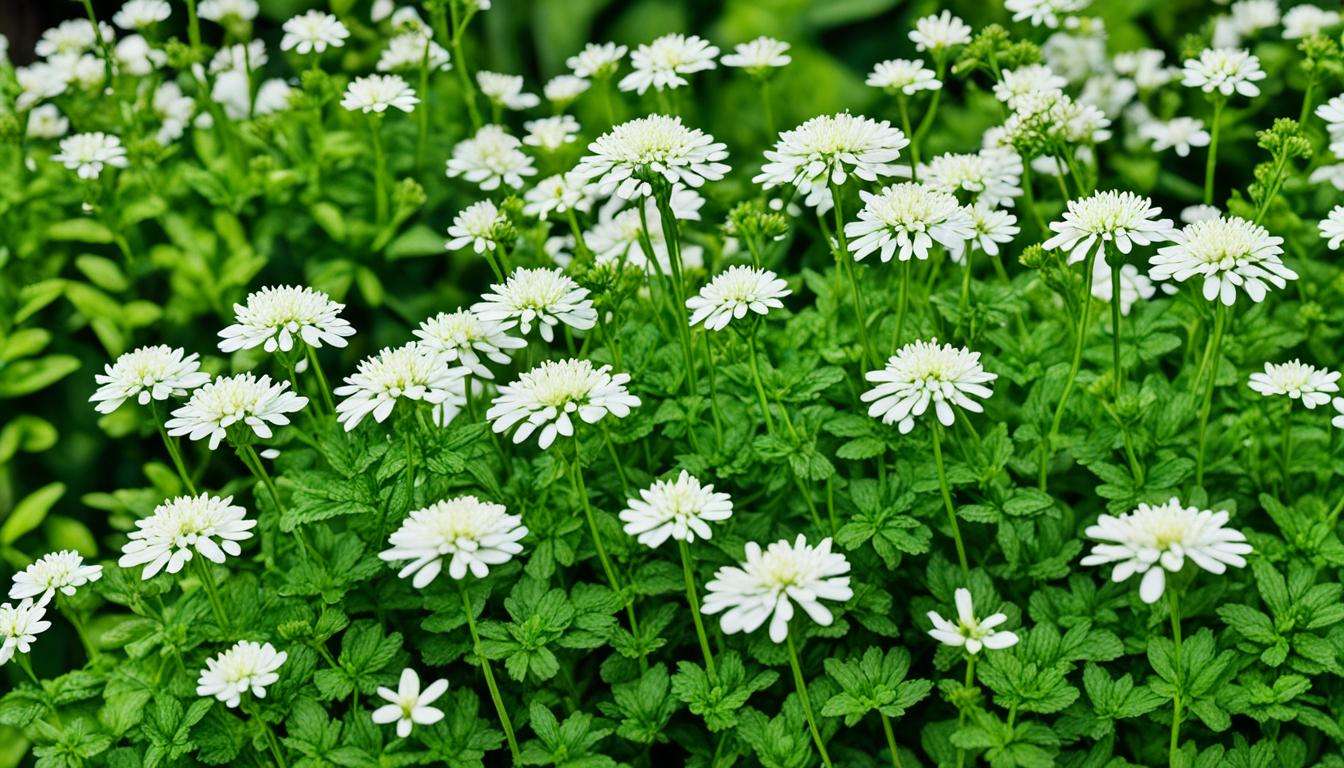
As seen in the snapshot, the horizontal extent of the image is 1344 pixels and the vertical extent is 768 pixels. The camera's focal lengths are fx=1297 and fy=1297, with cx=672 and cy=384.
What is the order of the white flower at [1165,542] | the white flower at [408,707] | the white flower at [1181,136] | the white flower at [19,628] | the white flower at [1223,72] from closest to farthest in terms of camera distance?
the white flower at [1165,542]
the white flower at [408,707]
the white flower at [19,628]
the white flower at [1223,72]
the white flower at [1181,136]

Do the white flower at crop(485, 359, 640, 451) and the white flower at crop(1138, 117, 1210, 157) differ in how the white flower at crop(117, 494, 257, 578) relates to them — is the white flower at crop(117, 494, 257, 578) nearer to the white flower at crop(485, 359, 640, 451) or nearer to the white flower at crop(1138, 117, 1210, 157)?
the white flower at crop(485, 359, 640, 451)

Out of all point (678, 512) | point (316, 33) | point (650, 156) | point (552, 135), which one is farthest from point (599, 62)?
point (678, 512)

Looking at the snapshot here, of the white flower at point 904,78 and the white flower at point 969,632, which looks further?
the white flower at point 904,78

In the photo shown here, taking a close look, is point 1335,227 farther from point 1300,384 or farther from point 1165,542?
point 1165,542

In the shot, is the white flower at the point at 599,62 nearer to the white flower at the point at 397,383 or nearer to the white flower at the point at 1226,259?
the white flower at the point at 397,383

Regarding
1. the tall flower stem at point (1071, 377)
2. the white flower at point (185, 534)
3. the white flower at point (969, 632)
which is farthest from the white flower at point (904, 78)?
the white flower at point (185, 534)

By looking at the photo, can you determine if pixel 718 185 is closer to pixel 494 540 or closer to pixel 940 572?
pixel 940 572

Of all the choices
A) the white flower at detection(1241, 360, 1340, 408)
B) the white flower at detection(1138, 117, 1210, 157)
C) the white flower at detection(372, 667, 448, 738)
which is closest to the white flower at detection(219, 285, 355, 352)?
the white flower at detection(372, 667, 448, 738)

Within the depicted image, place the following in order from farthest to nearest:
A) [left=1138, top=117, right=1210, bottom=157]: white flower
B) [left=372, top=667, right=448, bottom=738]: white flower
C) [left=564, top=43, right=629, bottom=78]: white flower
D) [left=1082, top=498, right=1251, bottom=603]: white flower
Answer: [left=1138, top=117, right=1210, bottom=157]: white flower, [left=564, top=43, right=629, bottom=78]: white flower, [left=372, top=667, right=448, bottom=738]: white flower, [left=1082, top=498, right=1251, bottom=603]: white flower
